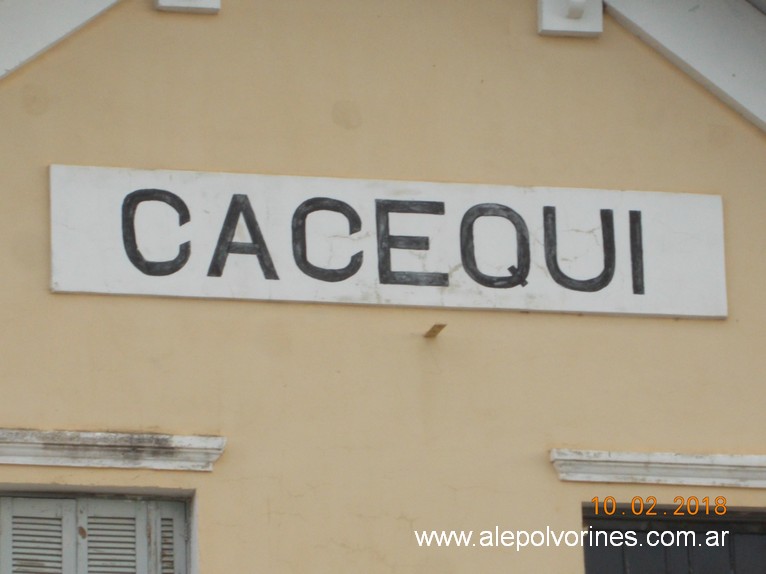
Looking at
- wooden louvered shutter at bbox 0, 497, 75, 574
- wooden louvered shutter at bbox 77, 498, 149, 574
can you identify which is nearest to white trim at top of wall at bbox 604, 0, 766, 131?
wooden louvered shutter at bbox 77, 498, 149, 574

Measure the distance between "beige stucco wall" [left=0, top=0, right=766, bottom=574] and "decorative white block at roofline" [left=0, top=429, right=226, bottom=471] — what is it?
6cm

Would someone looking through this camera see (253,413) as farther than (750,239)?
No

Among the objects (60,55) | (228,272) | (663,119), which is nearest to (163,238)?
(228,272)

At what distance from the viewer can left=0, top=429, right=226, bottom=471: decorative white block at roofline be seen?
9.88 m

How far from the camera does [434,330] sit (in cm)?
1037

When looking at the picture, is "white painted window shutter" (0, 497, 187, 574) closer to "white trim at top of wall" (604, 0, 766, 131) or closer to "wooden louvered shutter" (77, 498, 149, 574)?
"wooden louvered shutter" (77, 498, 149, 574)

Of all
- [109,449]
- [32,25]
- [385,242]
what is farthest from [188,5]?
[109,449]

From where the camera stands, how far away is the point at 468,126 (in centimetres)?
1084

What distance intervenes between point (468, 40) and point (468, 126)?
47 centimetres

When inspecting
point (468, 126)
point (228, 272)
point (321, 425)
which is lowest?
point (321, 425)

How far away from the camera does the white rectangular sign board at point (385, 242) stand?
33.8 feet

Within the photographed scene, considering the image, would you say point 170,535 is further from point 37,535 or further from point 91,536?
point 37,535

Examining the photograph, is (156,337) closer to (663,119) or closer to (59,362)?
(59,362)

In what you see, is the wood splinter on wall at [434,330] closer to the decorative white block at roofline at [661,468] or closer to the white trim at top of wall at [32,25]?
the decorative white block at roofline at [661,468]
